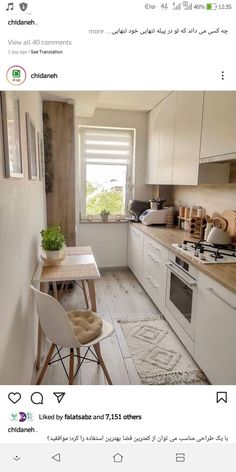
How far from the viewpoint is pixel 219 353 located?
139 cm

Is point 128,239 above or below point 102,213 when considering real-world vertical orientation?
below

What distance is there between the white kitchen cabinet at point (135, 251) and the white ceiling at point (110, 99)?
1454 millimetres

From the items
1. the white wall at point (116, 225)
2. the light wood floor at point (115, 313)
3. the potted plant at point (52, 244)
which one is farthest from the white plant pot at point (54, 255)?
the white wall at point (116, 225)

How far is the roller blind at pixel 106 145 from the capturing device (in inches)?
135

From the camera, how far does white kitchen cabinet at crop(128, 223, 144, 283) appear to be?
3.06m

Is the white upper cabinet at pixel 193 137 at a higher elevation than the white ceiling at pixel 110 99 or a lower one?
lower

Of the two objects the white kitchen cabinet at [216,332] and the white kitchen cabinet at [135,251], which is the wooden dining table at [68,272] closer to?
the white kitchen cabinet at [216,332]

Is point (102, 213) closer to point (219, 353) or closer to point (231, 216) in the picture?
point (231, 216)

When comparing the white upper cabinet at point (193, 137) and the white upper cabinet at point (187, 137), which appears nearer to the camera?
the white upper cabinet at point (193, 137)

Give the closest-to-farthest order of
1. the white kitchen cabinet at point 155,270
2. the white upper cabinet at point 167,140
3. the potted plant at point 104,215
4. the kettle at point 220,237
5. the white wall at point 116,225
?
the kettle at point 220,237 < the white kitchen cabinet at point 155,270 < the white upper cabinet at point 167,140 < the white wall at point 116,225 < the potted plant at point 104,215

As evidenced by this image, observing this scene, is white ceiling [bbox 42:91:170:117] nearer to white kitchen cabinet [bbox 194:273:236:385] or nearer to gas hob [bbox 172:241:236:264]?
gas hob [bbox 172:241:236:264]

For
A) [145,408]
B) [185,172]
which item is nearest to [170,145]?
[185,172]
